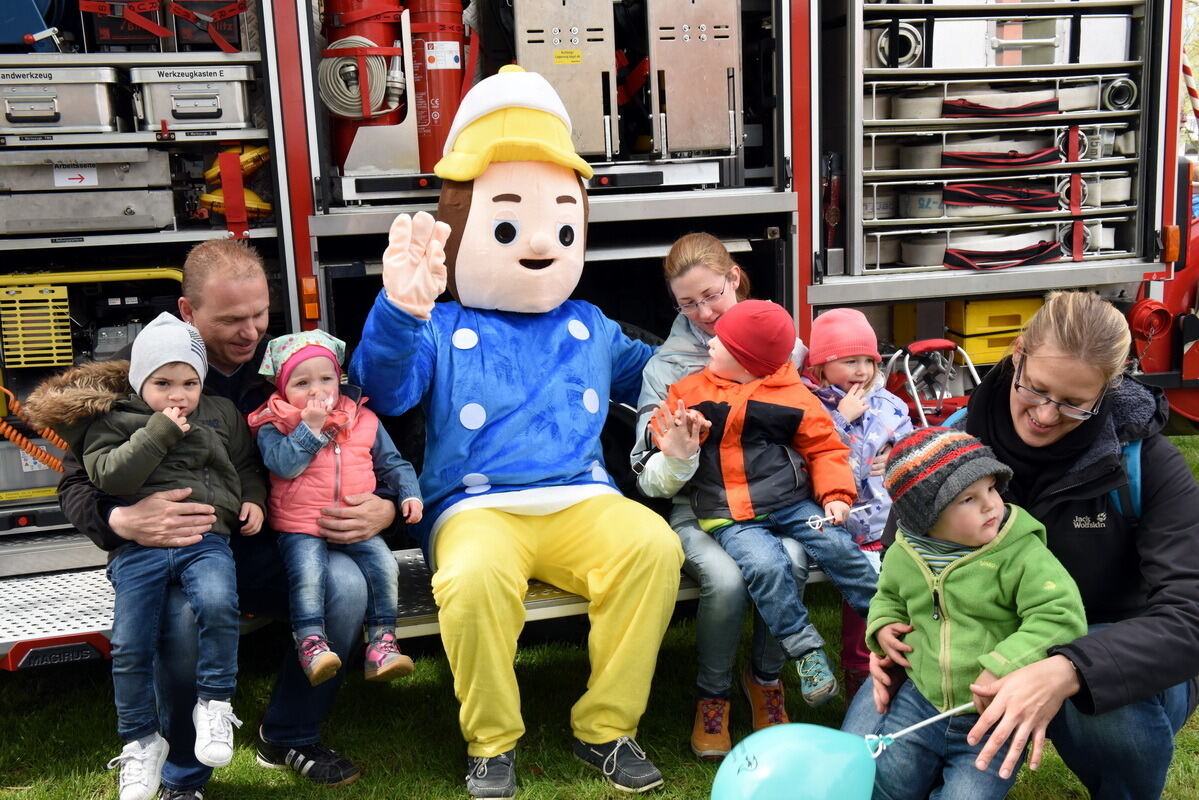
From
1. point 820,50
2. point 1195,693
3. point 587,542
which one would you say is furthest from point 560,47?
point 1195,693

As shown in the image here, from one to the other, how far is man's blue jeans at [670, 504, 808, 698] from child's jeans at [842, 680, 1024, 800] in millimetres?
642

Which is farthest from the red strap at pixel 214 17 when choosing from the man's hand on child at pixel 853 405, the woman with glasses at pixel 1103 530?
the woman with glasses at pixel 1103 530

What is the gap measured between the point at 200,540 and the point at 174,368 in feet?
1.45

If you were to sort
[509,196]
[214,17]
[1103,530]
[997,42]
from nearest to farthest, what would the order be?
1. [1103,530]
2. [509,196]
3. [214,17]
4. [997,42]

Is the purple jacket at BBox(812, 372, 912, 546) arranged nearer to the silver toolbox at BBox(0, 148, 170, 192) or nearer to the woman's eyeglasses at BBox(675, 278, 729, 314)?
the woman's eyeglasses at BBox(675, 278, 729, 314)

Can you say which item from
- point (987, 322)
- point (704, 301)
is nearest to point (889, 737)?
point (704, 301)

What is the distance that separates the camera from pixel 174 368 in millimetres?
2926

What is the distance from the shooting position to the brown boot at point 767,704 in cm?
341

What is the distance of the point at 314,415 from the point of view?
10.1 ft

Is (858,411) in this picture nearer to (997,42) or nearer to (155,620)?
(997,42)

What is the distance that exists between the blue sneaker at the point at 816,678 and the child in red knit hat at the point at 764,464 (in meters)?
0.07

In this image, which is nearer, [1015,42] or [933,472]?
[933,472]

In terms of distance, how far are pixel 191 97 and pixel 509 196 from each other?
1190mm

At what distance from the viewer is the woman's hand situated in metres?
2.18
